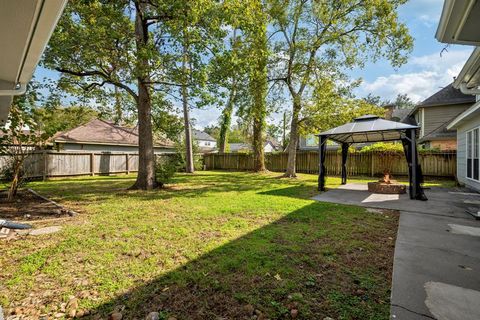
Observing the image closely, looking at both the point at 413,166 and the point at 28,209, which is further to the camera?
the point at 413,166

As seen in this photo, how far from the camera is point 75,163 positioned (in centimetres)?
1394

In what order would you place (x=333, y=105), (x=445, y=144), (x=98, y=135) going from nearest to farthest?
(x=333, y=105)
(x=445, y=144)
(x=98, y=135)

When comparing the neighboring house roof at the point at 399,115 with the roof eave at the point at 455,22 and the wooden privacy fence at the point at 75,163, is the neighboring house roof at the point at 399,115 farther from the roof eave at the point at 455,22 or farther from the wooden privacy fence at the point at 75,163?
the roof eave at the point at 455,22

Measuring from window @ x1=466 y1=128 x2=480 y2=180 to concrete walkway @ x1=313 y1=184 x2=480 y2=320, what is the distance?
13.6 ft

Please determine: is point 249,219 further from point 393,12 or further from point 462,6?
point 393,12

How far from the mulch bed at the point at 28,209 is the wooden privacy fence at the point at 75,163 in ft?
16.2

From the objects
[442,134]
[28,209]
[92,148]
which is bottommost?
[28,209]

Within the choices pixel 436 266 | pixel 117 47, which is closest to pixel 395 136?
pixel 436 266

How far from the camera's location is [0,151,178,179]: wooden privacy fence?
1222 cm

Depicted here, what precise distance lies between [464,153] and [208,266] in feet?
40.6

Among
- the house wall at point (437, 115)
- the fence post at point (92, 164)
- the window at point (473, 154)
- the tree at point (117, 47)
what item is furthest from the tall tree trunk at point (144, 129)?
the house wall at point (437, 115)

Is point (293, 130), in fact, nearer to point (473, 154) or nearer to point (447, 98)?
point (473, 154)

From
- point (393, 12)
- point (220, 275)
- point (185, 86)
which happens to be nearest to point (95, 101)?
point (185, 86)

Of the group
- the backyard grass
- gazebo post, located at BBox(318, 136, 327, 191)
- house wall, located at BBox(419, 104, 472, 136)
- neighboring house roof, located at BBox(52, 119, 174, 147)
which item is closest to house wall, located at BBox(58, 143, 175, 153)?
Result: neighboring house roof, located at BBox(52, 119, 174, 147)
